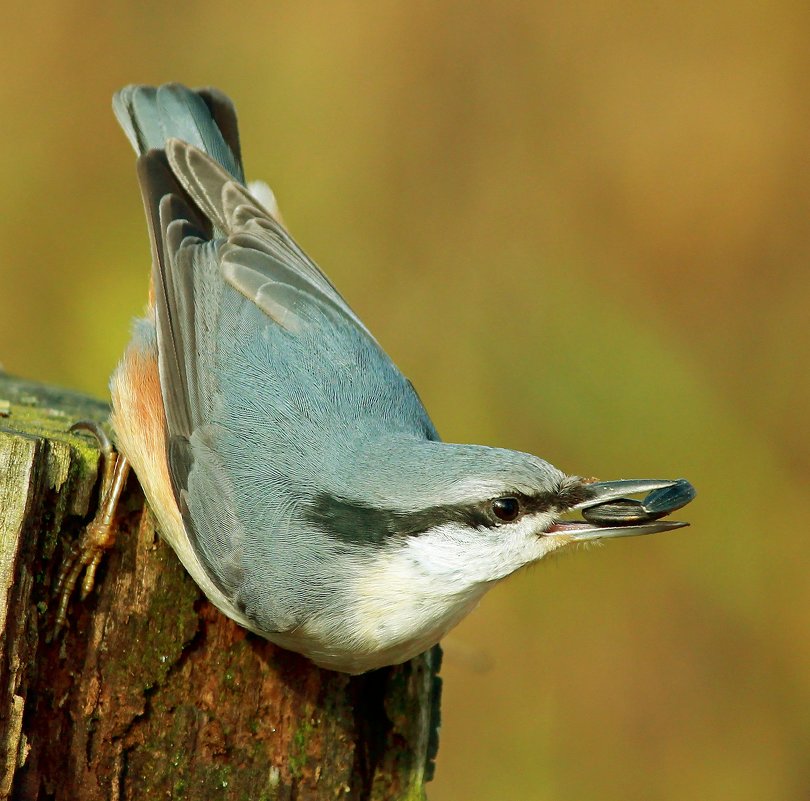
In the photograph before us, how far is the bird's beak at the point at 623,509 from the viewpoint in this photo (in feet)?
8.59

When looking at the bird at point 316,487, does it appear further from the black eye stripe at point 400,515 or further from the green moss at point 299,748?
the green moss at point 299,748

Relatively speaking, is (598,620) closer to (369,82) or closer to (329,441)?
(329,441)

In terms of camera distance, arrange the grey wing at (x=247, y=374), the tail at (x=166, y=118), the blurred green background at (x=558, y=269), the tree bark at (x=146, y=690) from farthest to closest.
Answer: the blurred green background at (x=558, y=269)
the tail at (x=166, y=118)
the grey wing at (x=247, y=374)
the tree bark at (x=146, y=690)

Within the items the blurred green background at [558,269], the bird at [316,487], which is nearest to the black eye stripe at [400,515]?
the bird at [316,487]

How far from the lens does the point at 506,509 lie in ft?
8.77

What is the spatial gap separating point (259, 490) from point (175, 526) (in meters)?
0.26

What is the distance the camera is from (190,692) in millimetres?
2797

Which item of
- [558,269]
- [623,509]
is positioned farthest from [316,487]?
[558,269]

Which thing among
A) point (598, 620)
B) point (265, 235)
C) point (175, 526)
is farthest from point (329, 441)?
point (598, 620)

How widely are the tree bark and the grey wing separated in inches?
9.1

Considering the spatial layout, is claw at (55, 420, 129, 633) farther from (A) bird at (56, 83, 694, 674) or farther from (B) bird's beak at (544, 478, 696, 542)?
(B) bird's beak at (544, 478, 696, 542)

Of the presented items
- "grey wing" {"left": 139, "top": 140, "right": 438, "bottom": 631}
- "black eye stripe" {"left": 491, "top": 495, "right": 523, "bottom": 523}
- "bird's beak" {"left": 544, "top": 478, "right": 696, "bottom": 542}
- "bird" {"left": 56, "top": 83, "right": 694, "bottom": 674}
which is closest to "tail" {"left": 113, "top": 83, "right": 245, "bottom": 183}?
"grey wing" {"left": 139, "top": 140, "right": 438, "bottom": 631}

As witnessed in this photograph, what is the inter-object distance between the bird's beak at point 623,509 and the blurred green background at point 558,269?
1.67 meters

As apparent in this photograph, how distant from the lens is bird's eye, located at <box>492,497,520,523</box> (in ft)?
8.73
